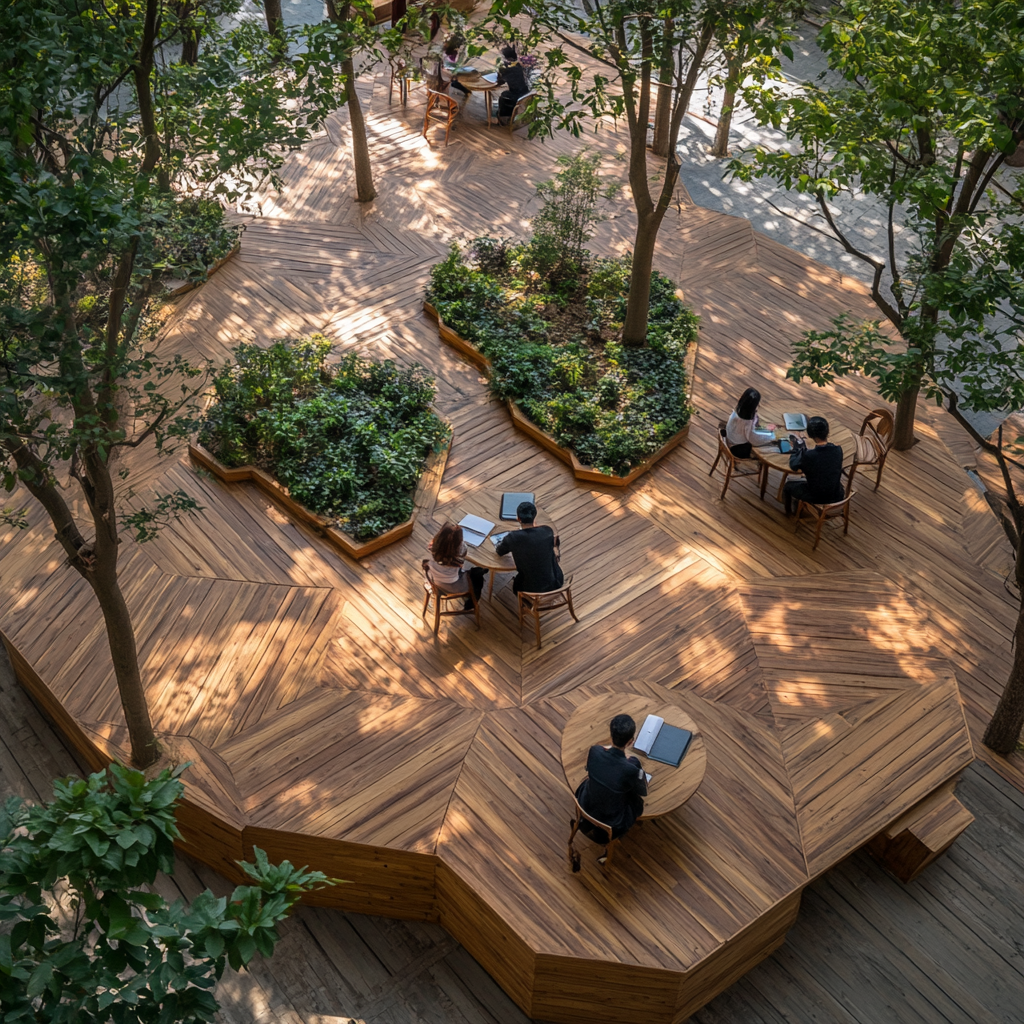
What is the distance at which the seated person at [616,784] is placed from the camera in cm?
599

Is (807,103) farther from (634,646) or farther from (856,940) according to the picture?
(856,940)

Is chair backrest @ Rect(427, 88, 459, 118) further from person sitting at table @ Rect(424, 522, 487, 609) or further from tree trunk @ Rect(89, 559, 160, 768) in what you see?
tree trunk @ Rect(89, 559, 160, 768)

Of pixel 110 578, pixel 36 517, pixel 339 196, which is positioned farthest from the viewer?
pixel 339 196

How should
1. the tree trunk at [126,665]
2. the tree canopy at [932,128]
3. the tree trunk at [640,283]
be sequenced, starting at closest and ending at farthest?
the tree canopy at [932,128] < the tree trunk at [126,665] < the tree trunk at [640,283]

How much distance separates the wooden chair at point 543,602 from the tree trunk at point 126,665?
274cm

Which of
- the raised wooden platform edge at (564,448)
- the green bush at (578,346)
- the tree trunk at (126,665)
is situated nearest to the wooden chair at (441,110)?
the green bush at (578,346)

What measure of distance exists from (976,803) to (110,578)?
20.4 ft

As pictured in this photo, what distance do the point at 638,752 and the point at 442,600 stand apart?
7.42ft

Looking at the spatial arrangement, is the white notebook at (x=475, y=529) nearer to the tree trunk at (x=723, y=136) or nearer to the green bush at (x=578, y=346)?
the green bush at (x=578, y=346)

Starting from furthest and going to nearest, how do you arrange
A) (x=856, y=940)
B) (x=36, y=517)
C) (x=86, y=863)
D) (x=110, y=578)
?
(x=36, y=517)
(x=856, y=940)
(x=110, y=578)
(x=86, y=863)

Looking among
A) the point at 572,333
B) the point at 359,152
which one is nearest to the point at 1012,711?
the point at 572,333

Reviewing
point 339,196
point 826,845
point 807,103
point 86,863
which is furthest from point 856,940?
point 339,196

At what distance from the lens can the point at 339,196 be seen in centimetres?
1260

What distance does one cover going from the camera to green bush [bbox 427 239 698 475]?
9.33 meters
